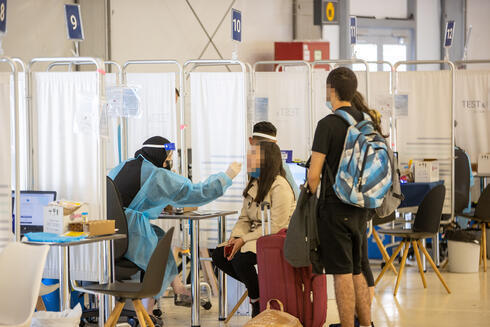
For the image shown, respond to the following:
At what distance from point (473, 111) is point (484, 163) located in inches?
22.1

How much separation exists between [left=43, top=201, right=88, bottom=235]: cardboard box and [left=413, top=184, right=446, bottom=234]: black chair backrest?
3.25 meters

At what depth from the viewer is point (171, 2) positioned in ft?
30.4

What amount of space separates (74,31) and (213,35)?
4.47 metres

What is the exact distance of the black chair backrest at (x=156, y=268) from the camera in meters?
4.04

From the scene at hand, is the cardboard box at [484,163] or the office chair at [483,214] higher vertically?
the cardboard box at [484,163]

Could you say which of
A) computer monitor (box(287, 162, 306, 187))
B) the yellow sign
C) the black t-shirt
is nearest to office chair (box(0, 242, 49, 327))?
the black t-shirt

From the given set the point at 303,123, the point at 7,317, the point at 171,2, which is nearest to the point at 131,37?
the point at 171,2

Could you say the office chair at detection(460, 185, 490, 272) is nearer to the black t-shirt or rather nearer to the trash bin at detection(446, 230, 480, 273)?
the trash bin at detection(446, 230, 480, 273)

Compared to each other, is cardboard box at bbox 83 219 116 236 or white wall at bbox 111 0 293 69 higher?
white wall at bbox 111 0 293 69

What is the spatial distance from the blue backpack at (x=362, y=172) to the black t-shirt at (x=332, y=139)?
1.6 inches

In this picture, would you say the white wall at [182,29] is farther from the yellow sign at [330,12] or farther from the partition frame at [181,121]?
the partition frame at [181,121]

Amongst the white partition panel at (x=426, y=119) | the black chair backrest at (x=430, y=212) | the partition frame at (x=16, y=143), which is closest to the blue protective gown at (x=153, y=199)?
the partition frame at (x=16, y=143)

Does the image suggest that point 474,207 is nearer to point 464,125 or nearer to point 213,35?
point 464,125

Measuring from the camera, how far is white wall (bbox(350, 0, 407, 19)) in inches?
496
